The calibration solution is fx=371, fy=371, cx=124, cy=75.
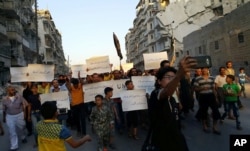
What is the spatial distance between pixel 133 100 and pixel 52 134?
202 inches

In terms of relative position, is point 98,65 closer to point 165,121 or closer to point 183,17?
point 165,121

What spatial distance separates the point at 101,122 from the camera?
7.89m

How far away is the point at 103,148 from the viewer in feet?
26.1

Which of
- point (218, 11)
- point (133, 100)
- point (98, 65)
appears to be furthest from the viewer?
point (218, 11)

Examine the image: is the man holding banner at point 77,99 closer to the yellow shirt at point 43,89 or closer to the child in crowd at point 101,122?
the yellow shirt at point 43,89

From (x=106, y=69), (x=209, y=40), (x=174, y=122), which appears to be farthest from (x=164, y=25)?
(x=174, y=122)

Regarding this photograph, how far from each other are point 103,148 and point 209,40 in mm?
30447

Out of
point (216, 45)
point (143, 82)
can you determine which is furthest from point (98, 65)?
point (216, 45)

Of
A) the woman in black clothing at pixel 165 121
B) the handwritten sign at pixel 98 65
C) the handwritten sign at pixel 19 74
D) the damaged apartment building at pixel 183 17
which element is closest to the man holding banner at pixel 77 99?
the handwritten sign at pixel 19 74

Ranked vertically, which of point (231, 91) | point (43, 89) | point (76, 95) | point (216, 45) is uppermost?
point (216, 45)

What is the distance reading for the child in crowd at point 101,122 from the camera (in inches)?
311

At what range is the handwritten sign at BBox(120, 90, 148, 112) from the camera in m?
9.02

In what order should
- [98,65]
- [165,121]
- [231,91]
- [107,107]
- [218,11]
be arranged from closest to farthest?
[165,121] → [107,107] → [231,91] → [98,65] → [218,11]

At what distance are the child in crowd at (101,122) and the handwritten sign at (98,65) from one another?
3.72 meters
